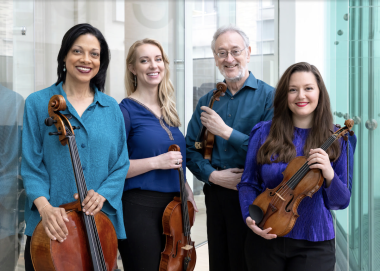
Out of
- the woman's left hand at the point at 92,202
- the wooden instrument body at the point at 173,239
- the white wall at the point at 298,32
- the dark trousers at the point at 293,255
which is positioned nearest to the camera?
the woman's left hand at the point at 92,202

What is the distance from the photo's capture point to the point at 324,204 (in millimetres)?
1473

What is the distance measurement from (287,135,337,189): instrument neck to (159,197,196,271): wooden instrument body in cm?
54

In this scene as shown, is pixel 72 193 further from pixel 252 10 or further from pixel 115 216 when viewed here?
pixel 252 10

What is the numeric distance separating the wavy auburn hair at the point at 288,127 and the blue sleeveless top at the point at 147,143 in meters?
0.44

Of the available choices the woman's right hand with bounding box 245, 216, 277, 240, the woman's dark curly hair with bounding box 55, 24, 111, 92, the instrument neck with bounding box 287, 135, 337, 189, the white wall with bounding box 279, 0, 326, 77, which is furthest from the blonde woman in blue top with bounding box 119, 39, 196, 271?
the white wall with bounding box 279, 0, 326, 77

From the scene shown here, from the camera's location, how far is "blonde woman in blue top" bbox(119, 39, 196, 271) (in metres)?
1.65

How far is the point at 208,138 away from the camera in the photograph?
1.88m

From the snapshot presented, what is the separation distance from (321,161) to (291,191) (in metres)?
0.15

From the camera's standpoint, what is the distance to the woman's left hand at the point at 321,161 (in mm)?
1299

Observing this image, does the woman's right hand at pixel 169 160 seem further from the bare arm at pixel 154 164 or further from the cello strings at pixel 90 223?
the cello strings at pixel 90 223

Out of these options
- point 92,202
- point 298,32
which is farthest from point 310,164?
point 298,32

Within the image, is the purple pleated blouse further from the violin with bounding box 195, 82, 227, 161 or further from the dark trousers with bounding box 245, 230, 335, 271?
the violin with bounding box 195, 82, 227, 161

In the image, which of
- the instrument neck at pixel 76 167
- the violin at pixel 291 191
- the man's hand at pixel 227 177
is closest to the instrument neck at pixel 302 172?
the violin at pixel 291 191

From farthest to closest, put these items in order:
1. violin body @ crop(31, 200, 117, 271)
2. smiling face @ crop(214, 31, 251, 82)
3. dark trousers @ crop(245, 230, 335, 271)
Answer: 1. smiling face @ crop(214, 31, 251, 82)
2. dark trousers @ crop(245, 230, 335, 271)
3. violin body @ crop(31, 200, 117, 271)
